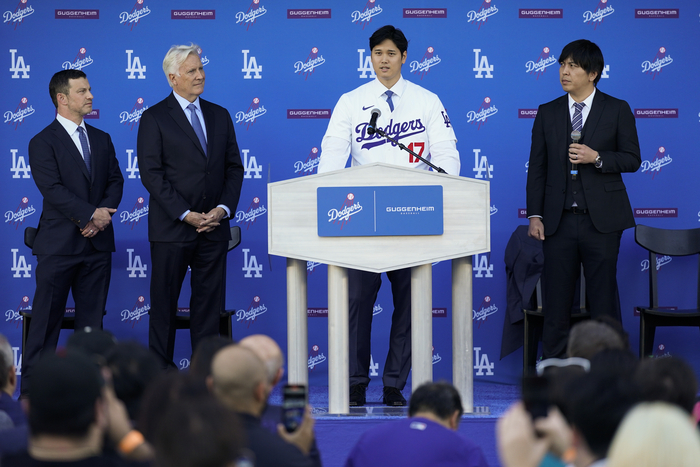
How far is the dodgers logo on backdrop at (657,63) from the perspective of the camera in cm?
574

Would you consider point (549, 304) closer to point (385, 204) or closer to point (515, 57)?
point (385, 204)

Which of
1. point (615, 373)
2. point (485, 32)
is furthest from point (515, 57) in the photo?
point (615, 373)

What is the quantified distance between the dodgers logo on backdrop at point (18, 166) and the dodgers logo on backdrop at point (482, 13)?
11.1ft

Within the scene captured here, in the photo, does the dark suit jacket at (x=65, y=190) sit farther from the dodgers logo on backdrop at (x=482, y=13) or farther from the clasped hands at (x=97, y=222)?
the dodgers logo on backdrop at (x=482, y=13)

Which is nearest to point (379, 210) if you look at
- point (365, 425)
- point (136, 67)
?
point (365, 425)

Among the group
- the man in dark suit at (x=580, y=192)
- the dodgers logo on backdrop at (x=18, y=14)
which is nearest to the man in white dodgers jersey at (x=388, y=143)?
the man in dark suit at (x=580, y=192)

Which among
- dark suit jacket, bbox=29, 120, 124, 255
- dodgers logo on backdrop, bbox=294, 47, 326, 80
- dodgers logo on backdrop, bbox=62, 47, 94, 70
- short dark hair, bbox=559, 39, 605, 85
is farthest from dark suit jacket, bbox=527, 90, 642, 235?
dodgers logo on backdrop, bbox=62, 47, 94, 70

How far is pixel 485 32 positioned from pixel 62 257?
333 centimetres

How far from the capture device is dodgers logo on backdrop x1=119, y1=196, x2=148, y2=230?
5754 millimetres

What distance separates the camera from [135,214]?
577cm

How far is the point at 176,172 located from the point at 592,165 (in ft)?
7.78

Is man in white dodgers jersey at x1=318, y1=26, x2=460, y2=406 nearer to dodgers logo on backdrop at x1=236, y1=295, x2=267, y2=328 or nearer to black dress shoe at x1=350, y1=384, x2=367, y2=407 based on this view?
black dress shoe at x1=350, y1=384, x2=367, y2=407

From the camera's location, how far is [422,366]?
391 cm

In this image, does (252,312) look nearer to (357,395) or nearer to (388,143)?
(357,395)
